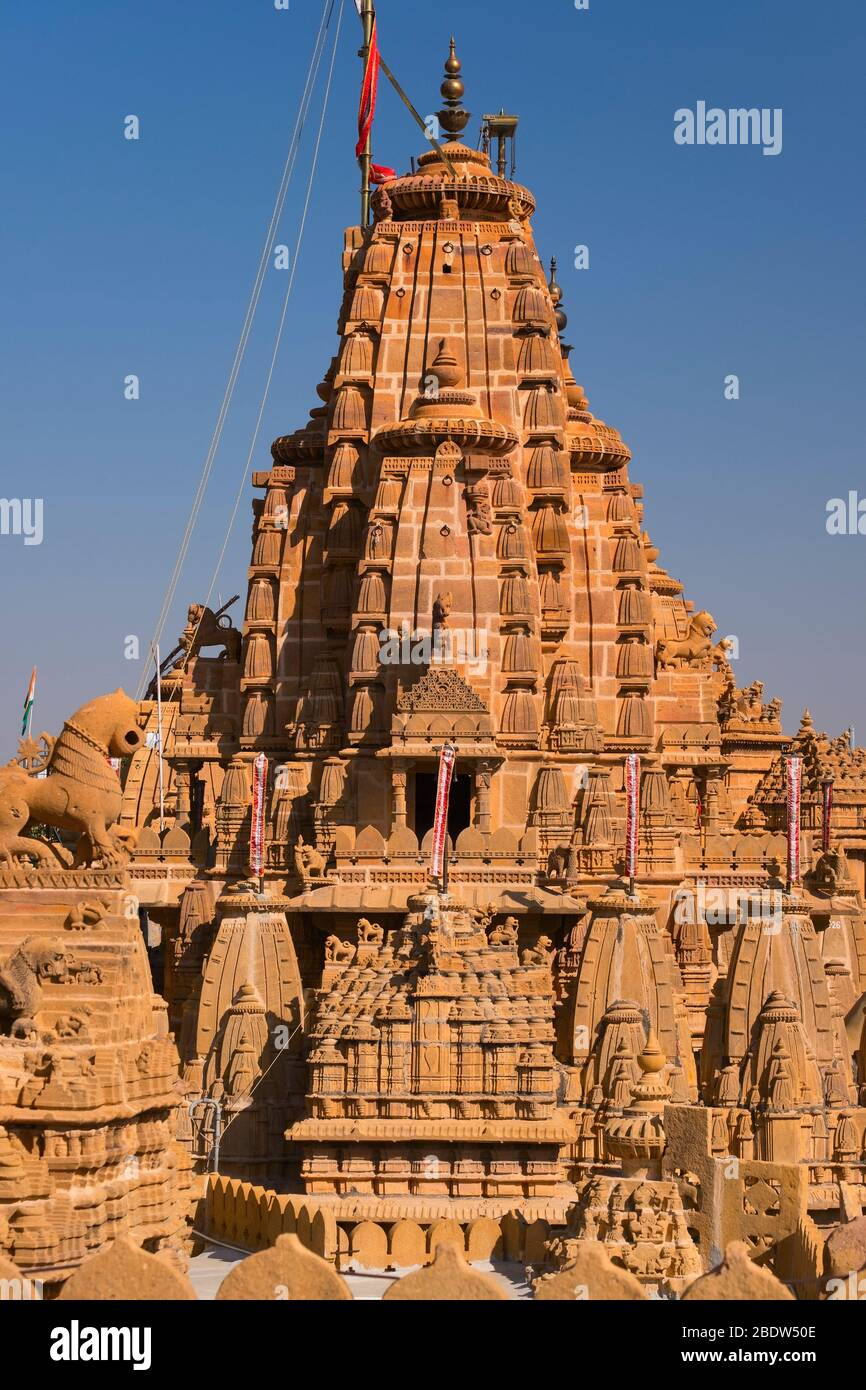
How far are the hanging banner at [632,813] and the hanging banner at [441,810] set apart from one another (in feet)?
15.3

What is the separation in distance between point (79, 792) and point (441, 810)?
71.9 ft

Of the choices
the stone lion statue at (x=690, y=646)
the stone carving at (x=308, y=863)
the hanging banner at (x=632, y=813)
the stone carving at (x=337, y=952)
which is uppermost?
the stone lion statue at (x=690, y=646)

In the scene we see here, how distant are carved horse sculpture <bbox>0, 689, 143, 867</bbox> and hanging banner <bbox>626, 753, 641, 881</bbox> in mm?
22590

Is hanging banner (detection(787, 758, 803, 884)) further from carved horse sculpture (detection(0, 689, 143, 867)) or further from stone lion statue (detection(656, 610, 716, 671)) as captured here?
carved horse sculpture (detection(0, 689, 143, 867))

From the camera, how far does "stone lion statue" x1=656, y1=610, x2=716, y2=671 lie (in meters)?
81.3

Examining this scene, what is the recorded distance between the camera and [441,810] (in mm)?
64500

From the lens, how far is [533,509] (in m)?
76.3

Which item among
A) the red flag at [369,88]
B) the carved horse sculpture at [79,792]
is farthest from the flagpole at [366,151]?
the carved horse sculpture at [79,792]

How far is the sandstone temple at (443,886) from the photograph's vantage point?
1689 inches

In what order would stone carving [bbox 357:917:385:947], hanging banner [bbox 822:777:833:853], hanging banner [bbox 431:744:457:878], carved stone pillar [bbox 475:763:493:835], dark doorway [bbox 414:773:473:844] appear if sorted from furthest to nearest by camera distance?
hanging banner [bbox 822:777:833:853] → dark doorway [bbox 414:773:473:844] → carved stone pillar [bbox 475:763:493:835] → hanging banner [bbox 431:744:457:878] → stone carving [bbox 357:917:385:947]

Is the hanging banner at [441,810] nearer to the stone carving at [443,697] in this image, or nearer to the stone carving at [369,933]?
the stone carving at [369,933]

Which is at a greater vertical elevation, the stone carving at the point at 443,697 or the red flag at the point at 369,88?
the red flag at the point at 369,88

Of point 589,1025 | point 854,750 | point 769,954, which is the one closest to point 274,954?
point 589,1025

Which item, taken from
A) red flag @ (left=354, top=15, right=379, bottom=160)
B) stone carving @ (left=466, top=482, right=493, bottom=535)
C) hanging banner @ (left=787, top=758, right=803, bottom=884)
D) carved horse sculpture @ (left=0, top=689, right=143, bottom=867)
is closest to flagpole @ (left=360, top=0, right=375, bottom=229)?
red flag @ (left=354, top=15, right=379, bottom=160)
